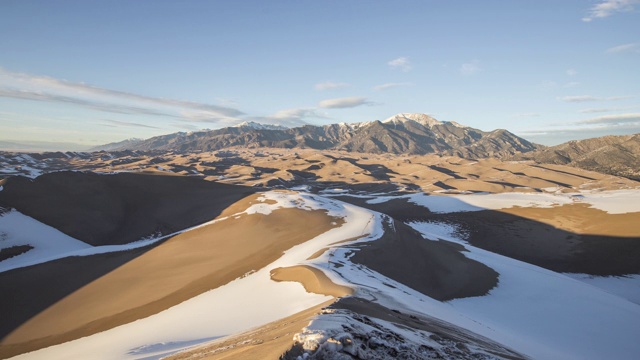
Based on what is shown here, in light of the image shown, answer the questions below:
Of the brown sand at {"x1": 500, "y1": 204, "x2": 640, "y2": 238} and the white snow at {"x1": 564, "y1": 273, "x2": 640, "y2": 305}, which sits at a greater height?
the brown sand at {"x1": 500, "y1": 204, "x2": 640, "y2": 238}

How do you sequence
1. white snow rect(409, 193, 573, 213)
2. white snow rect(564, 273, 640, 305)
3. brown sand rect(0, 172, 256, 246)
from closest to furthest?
white snow rect(564, 273, 640, 305) → brown sand rect(0, 172, 256, 246) → white snow rect(409, 193, 573, 213)

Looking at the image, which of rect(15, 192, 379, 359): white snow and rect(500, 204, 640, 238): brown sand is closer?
rect(15, 192, 379, 359): white snow

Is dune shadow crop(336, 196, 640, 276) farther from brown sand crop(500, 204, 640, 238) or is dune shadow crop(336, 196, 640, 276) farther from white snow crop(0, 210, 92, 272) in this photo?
white snow crop(0, 210, 92, 272)

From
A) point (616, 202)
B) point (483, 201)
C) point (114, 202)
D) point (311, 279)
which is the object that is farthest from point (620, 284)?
point (114, 202)

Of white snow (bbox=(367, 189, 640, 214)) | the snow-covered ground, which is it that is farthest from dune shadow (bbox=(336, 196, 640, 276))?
the snow-covered ground

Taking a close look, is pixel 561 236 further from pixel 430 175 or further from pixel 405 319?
pixel 430 175

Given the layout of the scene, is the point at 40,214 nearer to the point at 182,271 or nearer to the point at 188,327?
the point at 182,271
